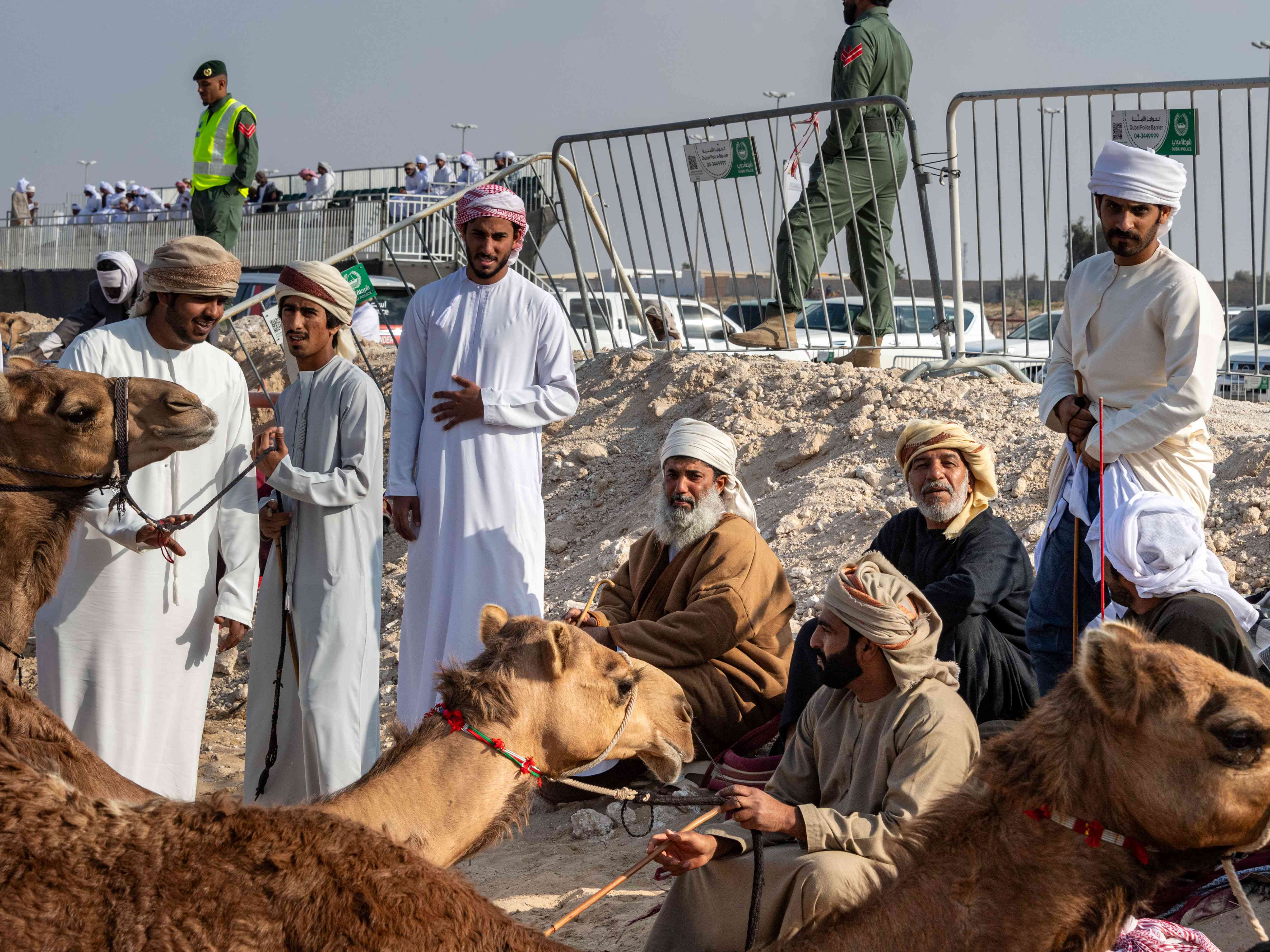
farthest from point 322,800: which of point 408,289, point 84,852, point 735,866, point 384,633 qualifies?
point 408,289

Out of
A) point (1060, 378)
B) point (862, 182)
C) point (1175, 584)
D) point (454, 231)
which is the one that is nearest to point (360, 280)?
point (454, 231)

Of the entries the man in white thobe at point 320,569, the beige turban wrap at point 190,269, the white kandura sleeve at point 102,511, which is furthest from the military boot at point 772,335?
the white kandura sleeve at point 102,511

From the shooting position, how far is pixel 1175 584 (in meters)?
4.02

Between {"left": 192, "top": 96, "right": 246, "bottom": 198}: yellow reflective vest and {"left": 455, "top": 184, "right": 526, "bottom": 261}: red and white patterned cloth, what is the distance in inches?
299

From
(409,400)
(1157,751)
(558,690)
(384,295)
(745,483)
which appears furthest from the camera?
(384,295)

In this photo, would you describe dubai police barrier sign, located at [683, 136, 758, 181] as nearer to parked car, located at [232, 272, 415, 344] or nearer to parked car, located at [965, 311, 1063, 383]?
parked car, located at [965, 311, 1063, 383]

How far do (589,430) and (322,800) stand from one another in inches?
309

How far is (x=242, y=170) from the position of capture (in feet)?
42.2

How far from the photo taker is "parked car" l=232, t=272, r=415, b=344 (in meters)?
18.2

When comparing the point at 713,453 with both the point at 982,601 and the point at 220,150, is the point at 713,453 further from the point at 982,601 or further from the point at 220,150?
the point at 220,150

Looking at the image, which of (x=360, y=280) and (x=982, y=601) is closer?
(x=982, y=601)

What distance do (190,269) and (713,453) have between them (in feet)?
7.87

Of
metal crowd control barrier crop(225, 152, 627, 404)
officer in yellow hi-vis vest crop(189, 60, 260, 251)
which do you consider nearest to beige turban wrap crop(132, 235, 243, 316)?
metal crowd control barrier crop(225, 152, 627, 404)

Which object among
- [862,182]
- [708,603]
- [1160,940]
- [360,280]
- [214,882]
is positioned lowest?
[1160,940]
